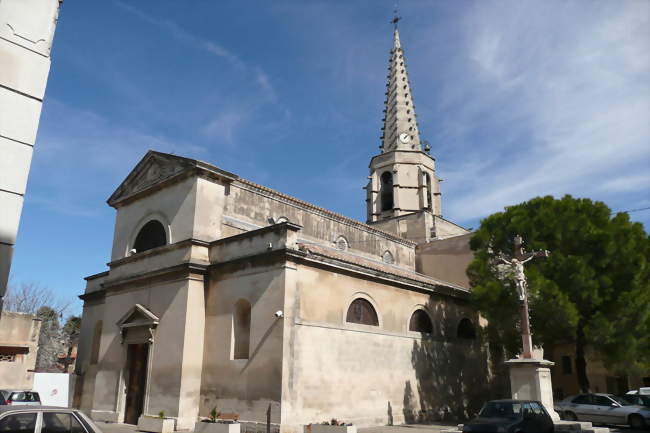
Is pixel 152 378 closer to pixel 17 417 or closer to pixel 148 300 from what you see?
pixel 148 300

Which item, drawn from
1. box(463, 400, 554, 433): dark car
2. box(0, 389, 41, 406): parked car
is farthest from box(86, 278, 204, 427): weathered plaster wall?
box(463, 400, 554, 433): dark car

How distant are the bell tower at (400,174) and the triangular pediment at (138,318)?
18218mm

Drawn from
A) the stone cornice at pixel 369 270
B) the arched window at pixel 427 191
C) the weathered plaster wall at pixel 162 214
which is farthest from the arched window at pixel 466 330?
the weathered plaster wall at pixel 162 214

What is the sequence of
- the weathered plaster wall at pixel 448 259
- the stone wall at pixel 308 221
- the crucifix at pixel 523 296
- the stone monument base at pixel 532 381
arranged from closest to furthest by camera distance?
1. the stone monument base at pixel 532 381
2. the crucifix at pixel 523 296
3. the stone wall at pixel 308 221
4. the weathered plaster wall at pixel 448 259

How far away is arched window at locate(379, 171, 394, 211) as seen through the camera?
37.4 m

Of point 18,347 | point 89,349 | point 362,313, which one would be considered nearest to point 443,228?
point 362,313

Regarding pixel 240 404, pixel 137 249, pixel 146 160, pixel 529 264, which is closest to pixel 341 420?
pixel 240 404

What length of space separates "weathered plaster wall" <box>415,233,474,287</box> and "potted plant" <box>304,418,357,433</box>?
1500 centimetres

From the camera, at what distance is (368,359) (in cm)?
1834

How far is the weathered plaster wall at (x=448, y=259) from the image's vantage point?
93.0 feet

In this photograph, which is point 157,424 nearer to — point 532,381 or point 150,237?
point 150,237

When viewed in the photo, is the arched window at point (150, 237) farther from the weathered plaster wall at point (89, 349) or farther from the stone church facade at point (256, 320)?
the weathered plaster wall at point (89, 349)

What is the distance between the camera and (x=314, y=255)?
17.4 metres

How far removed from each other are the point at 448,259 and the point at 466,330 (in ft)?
18.6
